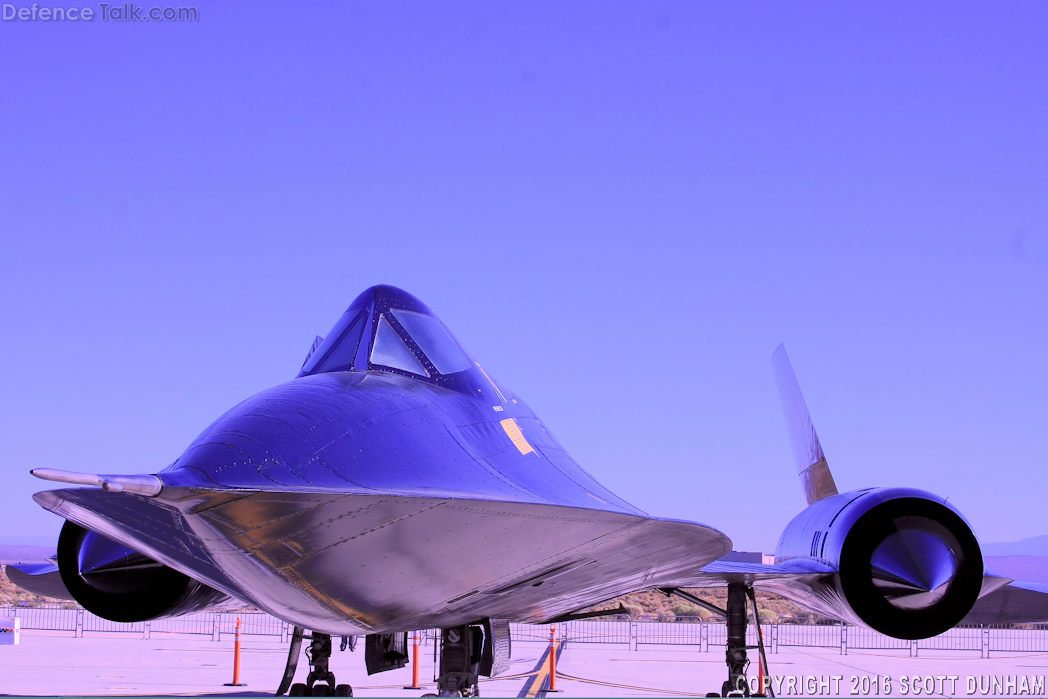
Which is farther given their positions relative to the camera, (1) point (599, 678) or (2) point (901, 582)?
(1) point (599, 678)

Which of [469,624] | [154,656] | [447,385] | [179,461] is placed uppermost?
[447,385]

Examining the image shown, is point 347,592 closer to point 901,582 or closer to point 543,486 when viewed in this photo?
point 543,486

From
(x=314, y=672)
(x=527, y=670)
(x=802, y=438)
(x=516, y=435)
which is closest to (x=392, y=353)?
(x=516, y=435)

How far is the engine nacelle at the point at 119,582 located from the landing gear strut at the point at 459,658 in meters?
1.93

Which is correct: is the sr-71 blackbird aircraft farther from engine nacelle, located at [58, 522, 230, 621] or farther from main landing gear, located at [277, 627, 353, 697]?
main landing gear, located at [277, 627, 353, 697]

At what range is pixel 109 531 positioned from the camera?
2.68m

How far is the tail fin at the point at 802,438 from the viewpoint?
28.5 feet

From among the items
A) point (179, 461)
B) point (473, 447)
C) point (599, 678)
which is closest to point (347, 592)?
point (179, 461)

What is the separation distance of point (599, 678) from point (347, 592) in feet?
39.5

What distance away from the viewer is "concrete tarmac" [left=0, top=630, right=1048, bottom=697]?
470 inches

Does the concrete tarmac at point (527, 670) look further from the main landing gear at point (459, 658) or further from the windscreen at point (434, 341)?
the windscreen at point (434, 341)

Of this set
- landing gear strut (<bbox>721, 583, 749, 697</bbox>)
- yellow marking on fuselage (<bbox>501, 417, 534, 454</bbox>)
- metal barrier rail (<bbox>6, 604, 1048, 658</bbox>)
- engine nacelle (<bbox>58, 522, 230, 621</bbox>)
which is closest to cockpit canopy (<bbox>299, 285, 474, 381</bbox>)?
yellow marking on fuselage (<bbox>501, 417, 534, 454</bbox>)

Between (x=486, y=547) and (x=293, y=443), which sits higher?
(x=293, y=443)

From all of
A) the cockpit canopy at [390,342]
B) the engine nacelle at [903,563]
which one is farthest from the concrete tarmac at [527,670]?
the cockpit canopy at [390,342]
